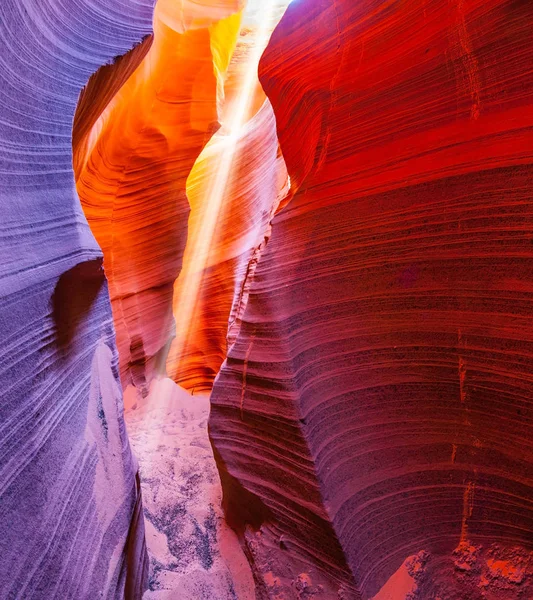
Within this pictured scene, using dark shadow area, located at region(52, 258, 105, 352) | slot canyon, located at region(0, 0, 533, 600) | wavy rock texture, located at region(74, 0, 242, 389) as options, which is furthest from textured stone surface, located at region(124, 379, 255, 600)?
dark shadow area, located at region(52, 258, 105, 352)

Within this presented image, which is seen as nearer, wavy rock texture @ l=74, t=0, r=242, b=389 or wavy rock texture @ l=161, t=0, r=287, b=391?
wavy rock texture @ l=74, t=0, r=242, b=389

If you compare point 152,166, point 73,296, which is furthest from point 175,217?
point 73,296

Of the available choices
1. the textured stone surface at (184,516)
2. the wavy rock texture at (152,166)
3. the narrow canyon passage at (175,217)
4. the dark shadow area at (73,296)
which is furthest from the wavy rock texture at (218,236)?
the dark shadow area at (73,296)

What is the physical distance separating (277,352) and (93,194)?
13.8ft

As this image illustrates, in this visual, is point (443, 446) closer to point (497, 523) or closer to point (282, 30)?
point (497, 523)

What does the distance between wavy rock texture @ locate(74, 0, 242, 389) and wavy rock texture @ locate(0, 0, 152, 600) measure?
344 cm

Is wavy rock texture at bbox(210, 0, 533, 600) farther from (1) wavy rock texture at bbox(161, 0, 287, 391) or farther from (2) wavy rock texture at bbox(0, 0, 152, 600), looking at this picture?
(1) wavy rock texture at bbox(161, 0, 287, 391)

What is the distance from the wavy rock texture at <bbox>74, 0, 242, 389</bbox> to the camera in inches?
217

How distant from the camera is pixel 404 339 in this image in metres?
2.38

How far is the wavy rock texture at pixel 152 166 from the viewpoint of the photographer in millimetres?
5508

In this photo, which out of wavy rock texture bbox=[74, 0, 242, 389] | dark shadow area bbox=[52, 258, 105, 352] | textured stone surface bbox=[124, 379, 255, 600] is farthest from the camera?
wavy rock texture bbox=[74, 0, 242, 389]

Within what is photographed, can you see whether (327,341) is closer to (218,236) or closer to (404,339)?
(404,339)

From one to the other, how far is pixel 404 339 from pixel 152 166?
500 cm

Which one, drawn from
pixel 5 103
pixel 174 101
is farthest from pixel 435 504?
pixel 174 101
